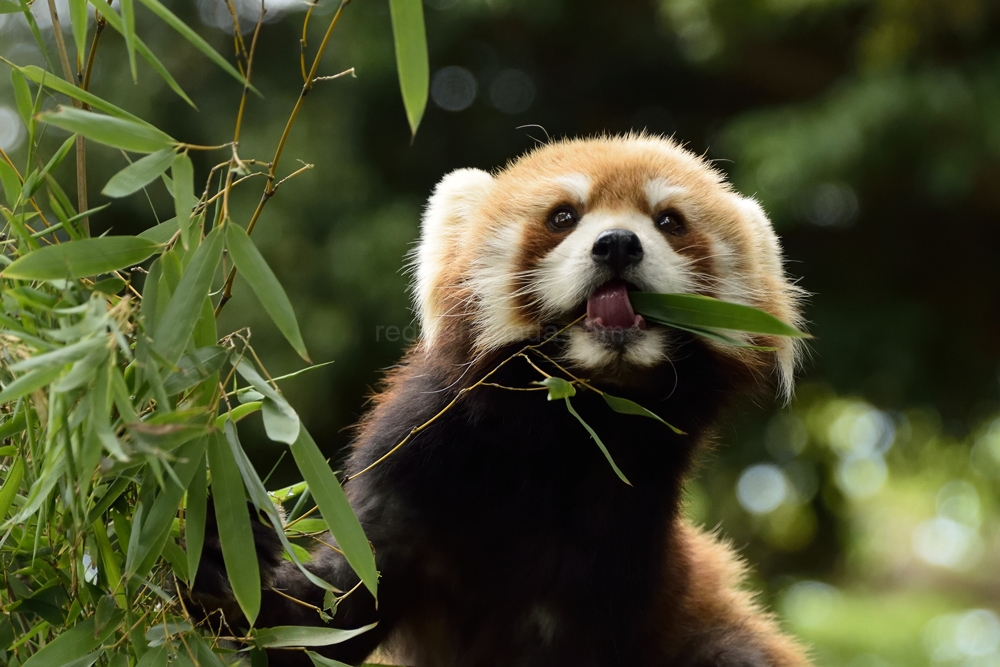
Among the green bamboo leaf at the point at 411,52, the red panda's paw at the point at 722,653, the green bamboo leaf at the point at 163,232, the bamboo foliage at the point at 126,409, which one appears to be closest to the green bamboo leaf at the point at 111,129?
the bamboo foliage at the point at 126,409

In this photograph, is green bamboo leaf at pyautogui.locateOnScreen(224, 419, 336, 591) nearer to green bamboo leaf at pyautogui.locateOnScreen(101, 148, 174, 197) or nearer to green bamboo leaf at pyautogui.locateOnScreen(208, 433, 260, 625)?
green bamboo leaf at pyautogui.locateOnScreen(208, 433, 260, 625)

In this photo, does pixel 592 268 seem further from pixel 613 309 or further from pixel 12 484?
pixel 12 484

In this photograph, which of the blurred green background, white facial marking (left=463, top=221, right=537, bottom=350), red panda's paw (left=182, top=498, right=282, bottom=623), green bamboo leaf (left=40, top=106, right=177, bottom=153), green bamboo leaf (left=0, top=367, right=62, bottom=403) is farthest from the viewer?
the blurred green background

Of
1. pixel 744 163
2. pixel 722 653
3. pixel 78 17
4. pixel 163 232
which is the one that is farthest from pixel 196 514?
pixel 744 163

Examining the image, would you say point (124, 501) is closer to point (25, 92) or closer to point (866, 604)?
point (25, 92)

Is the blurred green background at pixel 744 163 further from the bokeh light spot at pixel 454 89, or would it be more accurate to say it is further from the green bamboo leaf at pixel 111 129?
the green bamboo leaf at pixel 111 129

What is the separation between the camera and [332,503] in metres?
1.45

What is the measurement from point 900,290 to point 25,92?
4.60 m

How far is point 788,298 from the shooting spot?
2.34m

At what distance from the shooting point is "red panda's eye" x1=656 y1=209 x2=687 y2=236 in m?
2.12

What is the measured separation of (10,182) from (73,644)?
698 millimetres

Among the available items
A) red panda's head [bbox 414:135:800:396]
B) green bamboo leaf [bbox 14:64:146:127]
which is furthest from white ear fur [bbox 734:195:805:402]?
green bamboo leaf [bbox 14:64:146:127]

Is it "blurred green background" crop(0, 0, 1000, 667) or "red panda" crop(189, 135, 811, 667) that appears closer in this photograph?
"red panda" crop(189, 135, 811, 667)

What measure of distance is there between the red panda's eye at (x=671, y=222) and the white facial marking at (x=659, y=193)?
0.02 meters
